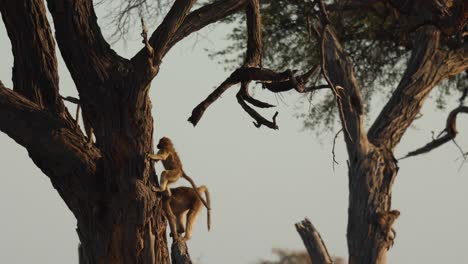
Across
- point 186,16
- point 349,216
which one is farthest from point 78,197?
point 349,216

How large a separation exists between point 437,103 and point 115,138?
47.9 feet

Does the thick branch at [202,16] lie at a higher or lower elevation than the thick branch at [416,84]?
lower

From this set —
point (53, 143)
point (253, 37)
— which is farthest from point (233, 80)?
point (53, 143)

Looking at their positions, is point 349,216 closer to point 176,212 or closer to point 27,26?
point 176,212

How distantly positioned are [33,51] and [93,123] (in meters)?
0.91

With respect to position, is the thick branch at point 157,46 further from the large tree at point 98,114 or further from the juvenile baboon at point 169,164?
the juvenile baboon at point 169,164

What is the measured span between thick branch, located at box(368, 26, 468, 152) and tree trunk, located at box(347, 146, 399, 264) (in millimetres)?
425

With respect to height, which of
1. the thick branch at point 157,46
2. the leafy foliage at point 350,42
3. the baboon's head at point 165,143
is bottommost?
the baboon's head at point 165,143

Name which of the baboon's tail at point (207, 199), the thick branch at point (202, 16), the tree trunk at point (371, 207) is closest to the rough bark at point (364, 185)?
the tree trunk at point (371, 207)

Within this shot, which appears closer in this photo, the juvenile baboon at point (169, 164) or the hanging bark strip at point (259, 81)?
the hanging bark strip at point (259, 81)

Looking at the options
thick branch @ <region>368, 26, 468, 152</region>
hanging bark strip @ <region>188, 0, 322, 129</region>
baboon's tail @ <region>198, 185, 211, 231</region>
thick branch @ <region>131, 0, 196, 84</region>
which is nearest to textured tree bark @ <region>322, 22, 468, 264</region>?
thick branch @ <region>368, 26, 468, 152</region>

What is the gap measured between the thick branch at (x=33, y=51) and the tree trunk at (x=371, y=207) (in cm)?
774

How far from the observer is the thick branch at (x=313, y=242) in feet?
53.5

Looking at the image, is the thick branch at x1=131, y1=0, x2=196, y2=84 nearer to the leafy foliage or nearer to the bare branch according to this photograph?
the bare branch
